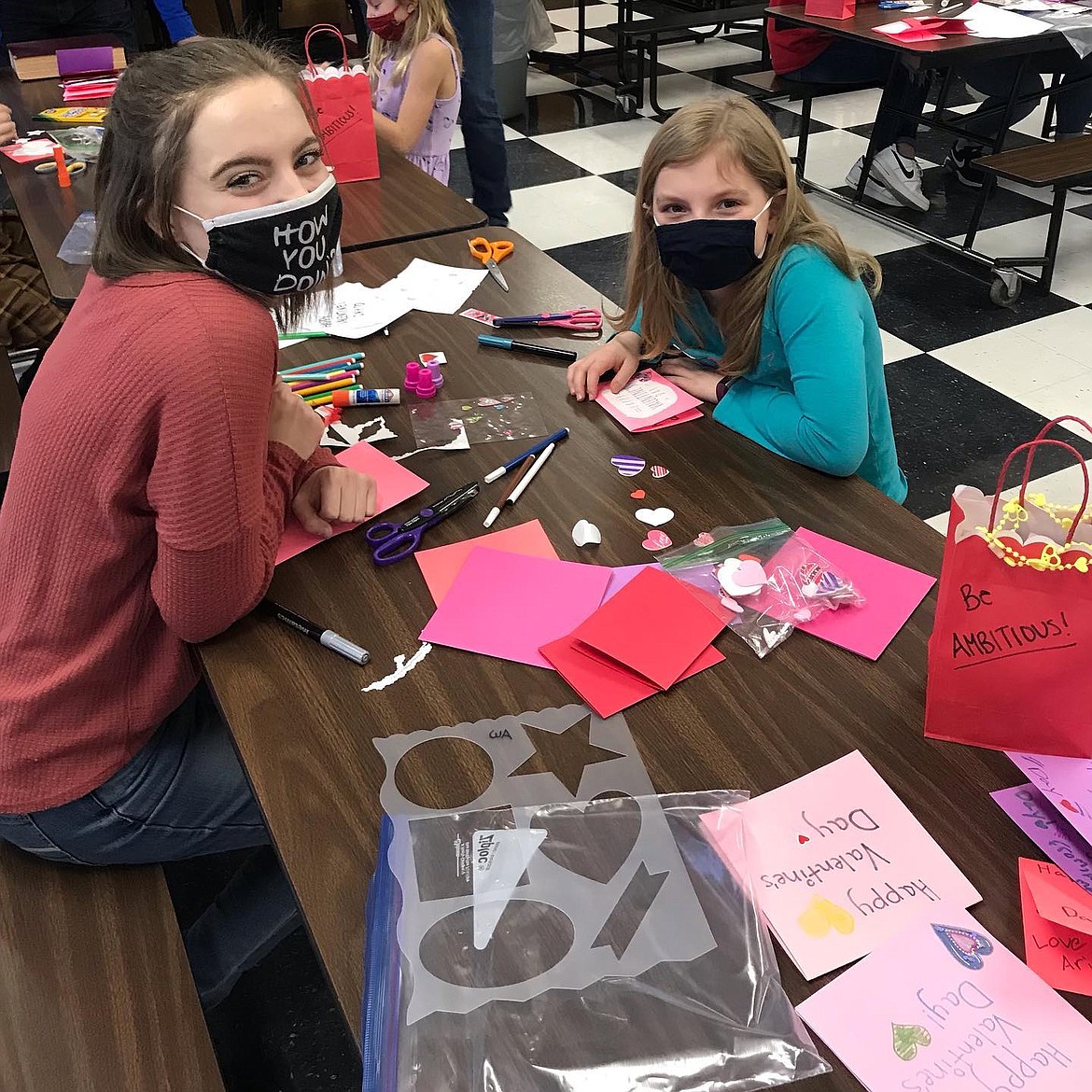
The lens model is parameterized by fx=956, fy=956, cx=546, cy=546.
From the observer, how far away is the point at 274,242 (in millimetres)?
981

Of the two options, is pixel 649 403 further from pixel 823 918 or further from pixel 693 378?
pixel 823 918

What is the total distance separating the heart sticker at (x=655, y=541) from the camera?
1064 millimetres

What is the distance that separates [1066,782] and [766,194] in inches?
34.0

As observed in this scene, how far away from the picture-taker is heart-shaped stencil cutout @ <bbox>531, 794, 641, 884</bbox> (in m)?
0.74

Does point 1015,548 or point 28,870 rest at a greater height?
point 1015,548

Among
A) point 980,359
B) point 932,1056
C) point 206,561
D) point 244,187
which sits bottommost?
point 980,359

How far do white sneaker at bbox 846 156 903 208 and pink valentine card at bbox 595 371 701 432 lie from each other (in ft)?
9.02

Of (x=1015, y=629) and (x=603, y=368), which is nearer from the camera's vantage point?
(x=1015, y=629)

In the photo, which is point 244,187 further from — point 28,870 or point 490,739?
point 28,870

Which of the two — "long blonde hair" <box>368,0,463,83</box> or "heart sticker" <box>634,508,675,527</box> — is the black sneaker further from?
"heart sticker" <box>634,508,675,527</box>

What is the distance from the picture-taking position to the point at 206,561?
0.89 m

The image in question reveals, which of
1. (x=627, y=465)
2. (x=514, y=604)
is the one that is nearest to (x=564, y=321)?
(x=627, y=465)

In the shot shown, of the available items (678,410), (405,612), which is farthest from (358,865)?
(678,410)

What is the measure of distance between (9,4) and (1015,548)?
11.9ft
